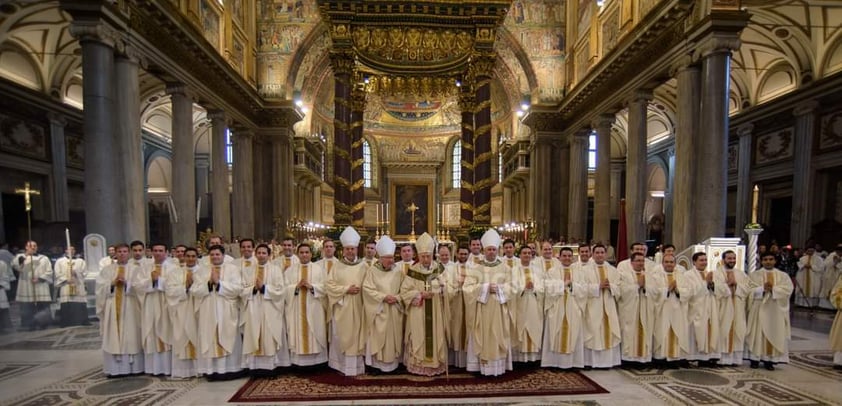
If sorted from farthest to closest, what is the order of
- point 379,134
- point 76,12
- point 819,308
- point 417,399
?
point 379,134 → point 819,308 → point 76,12 → point 417,399

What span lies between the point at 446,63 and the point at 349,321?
1095 centimetres

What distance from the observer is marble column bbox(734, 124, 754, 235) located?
57.3 feet

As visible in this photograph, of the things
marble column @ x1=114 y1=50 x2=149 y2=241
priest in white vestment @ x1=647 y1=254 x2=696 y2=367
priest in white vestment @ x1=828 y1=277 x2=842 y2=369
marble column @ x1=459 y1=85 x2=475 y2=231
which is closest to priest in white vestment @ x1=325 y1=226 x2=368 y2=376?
priest in white vestment @ x1=647 y1=254 x2=696 y2=367

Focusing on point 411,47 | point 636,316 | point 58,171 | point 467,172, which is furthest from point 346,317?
point 58,171

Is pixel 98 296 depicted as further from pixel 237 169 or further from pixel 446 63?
pixel 237 169

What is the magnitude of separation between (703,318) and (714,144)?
221 inches

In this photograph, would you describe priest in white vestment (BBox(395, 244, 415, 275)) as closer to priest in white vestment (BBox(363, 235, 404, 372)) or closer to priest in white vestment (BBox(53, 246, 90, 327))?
priest in white vestment (BBox(363, 235, 404, 372))

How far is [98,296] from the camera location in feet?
19.4

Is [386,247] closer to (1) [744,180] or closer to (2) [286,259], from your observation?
(2) [286,259]

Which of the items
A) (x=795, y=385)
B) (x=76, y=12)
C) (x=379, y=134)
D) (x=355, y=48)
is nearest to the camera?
(x=795, y=385)

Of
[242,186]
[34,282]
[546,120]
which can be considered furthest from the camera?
[546,120]

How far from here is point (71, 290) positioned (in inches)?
358

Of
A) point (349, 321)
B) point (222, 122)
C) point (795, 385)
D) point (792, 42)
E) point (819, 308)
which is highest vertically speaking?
point (792, 42)

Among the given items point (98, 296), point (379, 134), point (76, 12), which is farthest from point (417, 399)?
point (379, 134)
